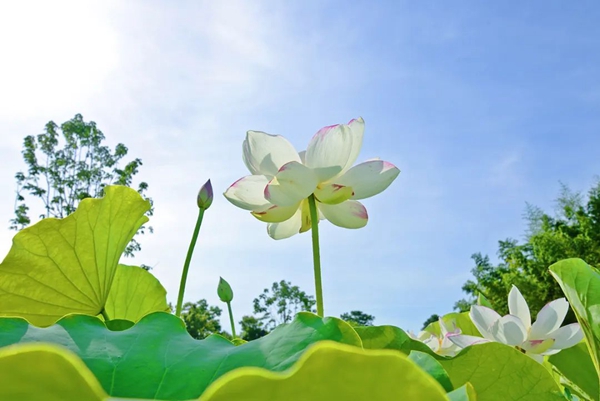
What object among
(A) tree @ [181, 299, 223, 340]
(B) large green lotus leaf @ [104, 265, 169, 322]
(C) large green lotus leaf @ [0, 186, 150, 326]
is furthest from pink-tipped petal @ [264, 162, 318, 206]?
(A) tree @ [181, 299, 223, 340]

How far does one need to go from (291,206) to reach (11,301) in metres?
0.33

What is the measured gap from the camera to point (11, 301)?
1.94 ft

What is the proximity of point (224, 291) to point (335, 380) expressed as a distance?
30.9 inches

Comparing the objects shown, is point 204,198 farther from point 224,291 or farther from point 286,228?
point 224,291

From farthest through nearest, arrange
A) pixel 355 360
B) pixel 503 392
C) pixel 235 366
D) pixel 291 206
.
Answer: pixel 291 206 < pixel 503 392 < pixel 235 366 < pixel 355 360

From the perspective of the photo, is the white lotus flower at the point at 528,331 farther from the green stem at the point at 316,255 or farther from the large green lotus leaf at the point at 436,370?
the large green lotus leaf at the point at 436,370

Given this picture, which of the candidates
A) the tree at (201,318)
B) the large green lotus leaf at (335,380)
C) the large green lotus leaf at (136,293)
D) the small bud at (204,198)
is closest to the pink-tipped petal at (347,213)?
the small bud at (204,198)

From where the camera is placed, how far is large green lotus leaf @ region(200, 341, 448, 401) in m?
0.11

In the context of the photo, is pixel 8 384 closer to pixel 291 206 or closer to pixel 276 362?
pixel 276 362

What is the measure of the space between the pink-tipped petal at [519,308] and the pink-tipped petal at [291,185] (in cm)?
34

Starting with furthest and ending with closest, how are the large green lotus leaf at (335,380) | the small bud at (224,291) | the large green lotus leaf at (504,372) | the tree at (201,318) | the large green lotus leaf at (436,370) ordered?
the tree at (201,318)
the small bud at (224,291)
the large green lotus leaf at (504,372)
the large green lotus leaf at (436,370)
the large green lotus leaf at (335,380)

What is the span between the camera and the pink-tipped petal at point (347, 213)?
1.89 feet

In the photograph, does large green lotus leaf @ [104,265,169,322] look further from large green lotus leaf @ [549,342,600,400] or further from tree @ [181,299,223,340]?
tree @ [181,299,223,340]

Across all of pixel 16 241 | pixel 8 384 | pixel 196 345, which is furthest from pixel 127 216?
pixel 8 384
